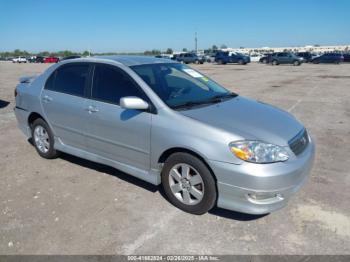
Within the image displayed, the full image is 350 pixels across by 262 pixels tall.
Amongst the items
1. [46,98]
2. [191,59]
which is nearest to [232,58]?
[191,59]

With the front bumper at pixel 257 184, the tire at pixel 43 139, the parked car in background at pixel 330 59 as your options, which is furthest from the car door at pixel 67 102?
the parked car in background at pixel 330 59

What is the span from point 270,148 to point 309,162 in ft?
2.15

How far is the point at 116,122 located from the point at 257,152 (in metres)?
1.73

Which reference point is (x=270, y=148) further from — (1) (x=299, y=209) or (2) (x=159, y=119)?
(2) (x=159, y=119)

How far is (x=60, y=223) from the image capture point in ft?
11.0

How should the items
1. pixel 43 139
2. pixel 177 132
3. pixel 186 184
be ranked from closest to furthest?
1. pixel 177 132
2. pixel 186 184
3. pixel 43 139

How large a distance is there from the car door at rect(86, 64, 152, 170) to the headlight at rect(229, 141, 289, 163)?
1051 mm

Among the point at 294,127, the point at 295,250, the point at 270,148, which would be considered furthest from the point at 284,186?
the point at 294,127

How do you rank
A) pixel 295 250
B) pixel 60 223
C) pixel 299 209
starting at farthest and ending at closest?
pixel 299 209 → pixel 60 223 → pixel 295 250

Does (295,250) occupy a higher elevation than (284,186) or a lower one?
lower

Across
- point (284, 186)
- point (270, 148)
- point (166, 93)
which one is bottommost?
point (284, 186)

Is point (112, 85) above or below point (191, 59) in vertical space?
below

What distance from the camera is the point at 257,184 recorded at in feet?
9.85

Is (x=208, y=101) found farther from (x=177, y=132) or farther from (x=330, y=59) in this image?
(x=330, y=59)
